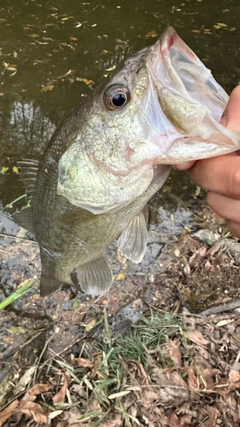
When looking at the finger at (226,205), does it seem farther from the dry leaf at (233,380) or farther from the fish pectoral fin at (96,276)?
the dry leaf at (233,380)

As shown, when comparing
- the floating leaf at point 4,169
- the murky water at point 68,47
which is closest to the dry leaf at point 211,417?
the murky water at point 68,47

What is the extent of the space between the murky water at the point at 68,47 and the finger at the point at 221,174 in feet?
9.69

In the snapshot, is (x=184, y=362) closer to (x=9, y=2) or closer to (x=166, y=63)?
(x=166, y=63)

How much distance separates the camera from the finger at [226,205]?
1604 millimetres

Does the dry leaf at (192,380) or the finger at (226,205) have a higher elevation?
the finger at (226,205)

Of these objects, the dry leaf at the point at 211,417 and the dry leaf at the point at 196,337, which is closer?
the dry leaf at the point at 211,417

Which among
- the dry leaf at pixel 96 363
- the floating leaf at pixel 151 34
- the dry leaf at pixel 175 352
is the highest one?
the floating leaf at pixel 151 34

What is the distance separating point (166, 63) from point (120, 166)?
41 cm

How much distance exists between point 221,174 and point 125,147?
359 mm

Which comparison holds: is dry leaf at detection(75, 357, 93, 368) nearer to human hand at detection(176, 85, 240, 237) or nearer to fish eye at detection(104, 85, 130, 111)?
human hand at detection(176, 85, 240, 237)

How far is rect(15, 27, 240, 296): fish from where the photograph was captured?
1.43 meters

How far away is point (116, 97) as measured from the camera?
1.57 m

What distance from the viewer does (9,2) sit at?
7613 millimetres

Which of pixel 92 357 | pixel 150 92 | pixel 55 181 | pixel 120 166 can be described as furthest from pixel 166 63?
pixel 92 357
